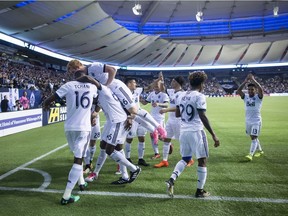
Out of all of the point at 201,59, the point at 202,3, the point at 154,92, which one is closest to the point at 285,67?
the point at 201,59

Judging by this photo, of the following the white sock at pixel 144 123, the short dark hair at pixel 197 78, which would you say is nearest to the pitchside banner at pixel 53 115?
the white sock at pixel 144 123

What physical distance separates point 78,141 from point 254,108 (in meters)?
5.47

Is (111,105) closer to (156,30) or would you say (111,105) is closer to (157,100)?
(157,100)

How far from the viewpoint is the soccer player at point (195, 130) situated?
473cm

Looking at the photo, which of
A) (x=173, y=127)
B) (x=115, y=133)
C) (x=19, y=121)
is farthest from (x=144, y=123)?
(x=19, y=121)

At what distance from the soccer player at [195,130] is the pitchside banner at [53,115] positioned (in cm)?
1389

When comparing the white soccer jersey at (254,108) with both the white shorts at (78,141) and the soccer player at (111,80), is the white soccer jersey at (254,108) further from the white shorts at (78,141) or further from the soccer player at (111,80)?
the white shorts at (78,141)

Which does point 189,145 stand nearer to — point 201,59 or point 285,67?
point 201,59

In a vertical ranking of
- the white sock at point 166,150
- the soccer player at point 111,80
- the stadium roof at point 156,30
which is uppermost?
the stadium roof at point 156,30

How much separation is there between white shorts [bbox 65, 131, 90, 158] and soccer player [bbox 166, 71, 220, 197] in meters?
1.65

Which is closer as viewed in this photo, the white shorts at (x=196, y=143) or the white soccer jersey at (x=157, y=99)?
the white shorts at (x=196, y=143)

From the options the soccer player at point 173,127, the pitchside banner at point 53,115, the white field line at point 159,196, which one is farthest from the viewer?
the pitchside banner at point 53,115

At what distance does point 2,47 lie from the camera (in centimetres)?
3122

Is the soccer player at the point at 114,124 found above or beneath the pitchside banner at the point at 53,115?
above
